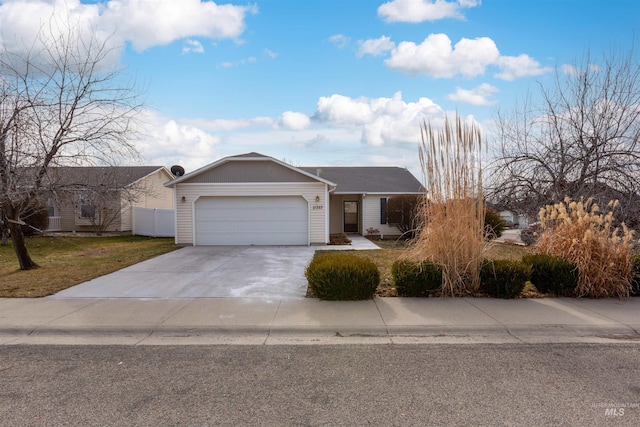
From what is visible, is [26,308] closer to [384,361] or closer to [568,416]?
[384,361]

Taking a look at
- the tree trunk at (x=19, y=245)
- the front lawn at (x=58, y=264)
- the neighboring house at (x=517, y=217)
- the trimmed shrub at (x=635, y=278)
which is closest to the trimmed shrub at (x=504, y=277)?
the trimmed shrub at (x=635, y=278)

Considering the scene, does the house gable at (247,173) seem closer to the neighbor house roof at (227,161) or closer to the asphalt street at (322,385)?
the neighbor house roof at (227,161)

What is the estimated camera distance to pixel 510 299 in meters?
6.50

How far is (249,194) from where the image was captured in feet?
50.5

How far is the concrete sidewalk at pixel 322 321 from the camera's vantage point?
4891 millimetres

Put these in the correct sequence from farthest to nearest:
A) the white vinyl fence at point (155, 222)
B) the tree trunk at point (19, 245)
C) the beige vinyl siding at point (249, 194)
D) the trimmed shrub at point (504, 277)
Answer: the white vinyl fence at point (155, 222), the beige vinyl siding at point (249, 194), the tree trunk at point (19, 245), the trimmed shrub at point (504, 277)

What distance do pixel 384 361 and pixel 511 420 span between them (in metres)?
1.42

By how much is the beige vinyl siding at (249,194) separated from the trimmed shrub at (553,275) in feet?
31.9

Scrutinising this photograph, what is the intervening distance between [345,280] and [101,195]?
7.07 m

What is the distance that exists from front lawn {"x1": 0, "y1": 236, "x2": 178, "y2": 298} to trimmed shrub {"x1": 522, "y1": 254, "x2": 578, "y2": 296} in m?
9.14

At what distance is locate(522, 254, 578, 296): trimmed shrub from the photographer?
6.52 m

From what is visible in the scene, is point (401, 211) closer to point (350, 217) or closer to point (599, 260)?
point (350, 217)

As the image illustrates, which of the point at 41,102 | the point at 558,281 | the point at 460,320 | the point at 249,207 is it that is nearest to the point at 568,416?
the point at 460,320

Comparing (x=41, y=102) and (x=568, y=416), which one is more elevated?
(x=41, y=102)
